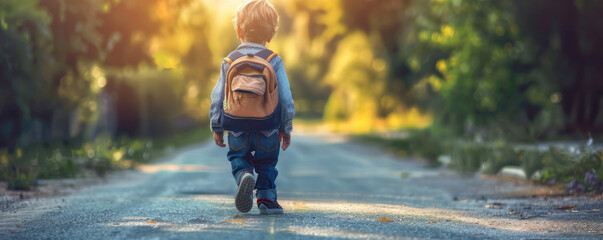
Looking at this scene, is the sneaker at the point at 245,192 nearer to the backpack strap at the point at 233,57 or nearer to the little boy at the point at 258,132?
the little boy at the point at 258,132

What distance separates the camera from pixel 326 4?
117 ft

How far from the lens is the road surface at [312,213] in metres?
6.25

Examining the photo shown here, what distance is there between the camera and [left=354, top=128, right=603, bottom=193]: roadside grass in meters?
10.7

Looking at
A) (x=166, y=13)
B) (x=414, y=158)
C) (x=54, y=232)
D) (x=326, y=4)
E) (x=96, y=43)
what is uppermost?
(x=326, y=4)

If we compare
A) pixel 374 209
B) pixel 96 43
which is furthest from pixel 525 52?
pixel 374 209

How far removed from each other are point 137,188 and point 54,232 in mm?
5268

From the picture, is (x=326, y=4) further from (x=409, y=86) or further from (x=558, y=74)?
(x=558, y=74)

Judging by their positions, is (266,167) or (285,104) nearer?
(285,104)

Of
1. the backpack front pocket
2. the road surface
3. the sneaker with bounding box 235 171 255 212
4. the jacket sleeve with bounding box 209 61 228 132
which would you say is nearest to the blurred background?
the road surface

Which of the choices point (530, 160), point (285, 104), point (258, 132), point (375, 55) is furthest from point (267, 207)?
point (375, 55)

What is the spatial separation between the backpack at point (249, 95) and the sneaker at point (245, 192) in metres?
0.47

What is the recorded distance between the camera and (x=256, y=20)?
7332 millimetres

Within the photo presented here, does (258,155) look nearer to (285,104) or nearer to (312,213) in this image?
(285,104)

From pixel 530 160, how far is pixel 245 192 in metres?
7.38
